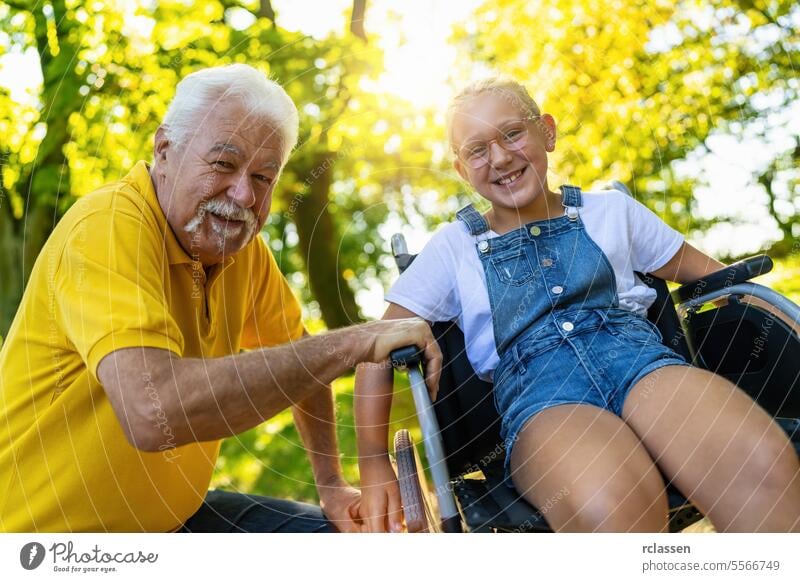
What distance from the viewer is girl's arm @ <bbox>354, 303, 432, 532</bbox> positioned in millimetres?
1525

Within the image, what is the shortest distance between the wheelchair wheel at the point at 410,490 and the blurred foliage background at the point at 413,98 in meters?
0.66

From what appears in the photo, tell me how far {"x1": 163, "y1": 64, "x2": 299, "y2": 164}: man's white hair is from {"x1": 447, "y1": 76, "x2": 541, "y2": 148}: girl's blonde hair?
37 cm

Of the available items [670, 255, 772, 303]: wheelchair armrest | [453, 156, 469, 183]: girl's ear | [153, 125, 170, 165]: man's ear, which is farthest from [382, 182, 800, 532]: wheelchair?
[153, 125, 170, 165]: man's ear

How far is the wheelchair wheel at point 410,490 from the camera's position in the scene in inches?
54.2

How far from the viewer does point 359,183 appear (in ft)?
7.80

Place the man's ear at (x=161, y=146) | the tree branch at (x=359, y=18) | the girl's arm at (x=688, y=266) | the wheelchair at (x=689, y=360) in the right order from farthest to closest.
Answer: the tree branch at (x=359, y=18)
the girl's arm at (x=688, y=266)
the man's ear at (x=161, y=146)
the wheelchair at (x=689, y=360)

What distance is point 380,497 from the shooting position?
1529mm

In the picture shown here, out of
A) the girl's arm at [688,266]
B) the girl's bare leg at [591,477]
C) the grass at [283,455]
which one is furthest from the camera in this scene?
the grass at [283,455]

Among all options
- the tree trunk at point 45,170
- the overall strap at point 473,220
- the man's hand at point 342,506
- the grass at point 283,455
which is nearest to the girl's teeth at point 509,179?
the overall strap at point 473,220

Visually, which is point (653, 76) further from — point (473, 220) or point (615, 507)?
point (615, 507)

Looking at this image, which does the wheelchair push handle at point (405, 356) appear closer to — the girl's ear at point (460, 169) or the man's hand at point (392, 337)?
the man's hand at point (392, 337)

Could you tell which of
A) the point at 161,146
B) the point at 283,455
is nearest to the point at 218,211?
the point at 161,146

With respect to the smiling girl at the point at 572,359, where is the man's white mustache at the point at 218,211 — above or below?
above
